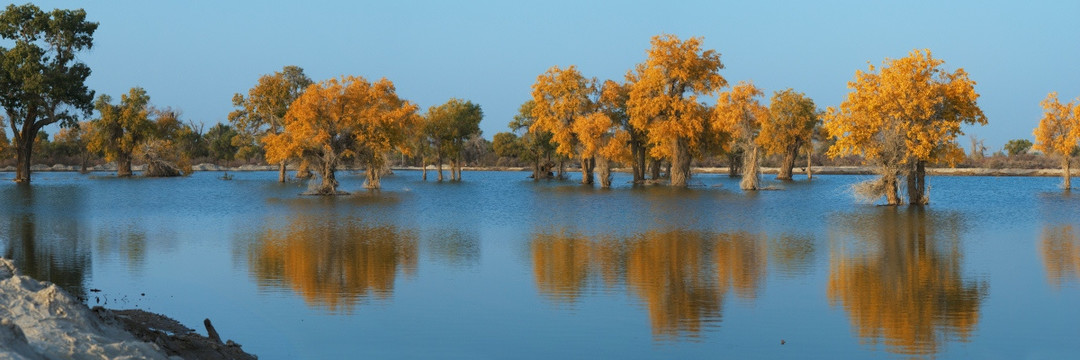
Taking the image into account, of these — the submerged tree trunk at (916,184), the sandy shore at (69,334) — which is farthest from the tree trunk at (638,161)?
the sandy shore at (69,334)

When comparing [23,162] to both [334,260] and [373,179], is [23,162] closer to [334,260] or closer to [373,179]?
[373,179]

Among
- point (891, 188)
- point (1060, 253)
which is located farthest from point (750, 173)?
point (1060, 253)

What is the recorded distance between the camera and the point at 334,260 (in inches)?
802

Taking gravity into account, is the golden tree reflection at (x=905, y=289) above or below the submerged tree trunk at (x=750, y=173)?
below

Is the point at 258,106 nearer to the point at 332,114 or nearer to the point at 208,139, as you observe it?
the point at 332,114

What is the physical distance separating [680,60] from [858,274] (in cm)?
4882

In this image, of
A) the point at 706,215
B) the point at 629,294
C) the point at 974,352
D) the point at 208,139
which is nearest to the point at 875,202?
the point at 706,215

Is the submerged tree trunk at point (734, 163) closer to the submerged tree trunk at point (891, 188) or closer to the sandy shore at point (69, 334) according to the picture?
the submerged tree trunk at point (891, 188)

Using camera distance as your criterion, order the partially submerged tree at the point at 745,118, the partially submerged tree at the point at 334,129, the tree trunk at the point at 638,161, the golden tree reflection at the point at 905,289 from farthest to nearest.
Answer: the tree trunk at the point at 638,161, the partially submerged tree at the point at 745,118, the partially submerged tree at the point at 334,129, the golden tree reflection at the point at 905,289

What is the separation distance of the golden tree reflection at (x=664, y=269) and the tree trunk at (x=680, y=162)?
4087 cm

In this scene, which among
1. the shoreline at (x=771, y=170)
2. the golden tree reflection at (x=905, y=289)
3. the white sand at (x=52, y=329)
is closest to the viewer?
the white sand at (x=52, y=329)

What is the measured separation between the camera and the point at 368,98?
52.1 m

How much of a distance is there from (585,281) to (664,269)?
2.36m

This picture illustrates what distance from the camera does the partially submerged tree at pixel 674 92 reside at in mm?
65875
